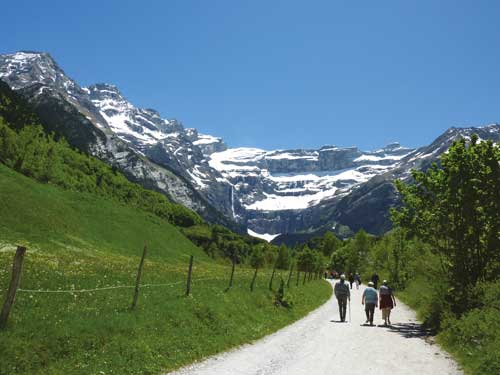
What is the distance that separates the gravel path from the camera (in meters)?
16.3

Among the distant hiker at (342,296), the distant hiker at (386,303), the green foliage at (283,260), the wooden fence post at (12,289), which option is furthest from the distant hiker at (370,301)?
the green foliage at (283,260)

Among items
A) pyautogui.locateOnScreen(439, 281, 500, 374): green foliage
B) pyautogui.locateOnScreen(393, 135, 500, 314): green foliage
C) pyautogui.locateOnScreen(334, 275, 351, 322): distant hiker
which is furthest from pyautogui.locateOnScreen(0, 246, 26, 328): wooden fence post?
pyautogui.locateOnScreen(334, 275, 351, 322): distant hiker

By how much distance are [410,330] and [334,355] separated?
→ 1135cm

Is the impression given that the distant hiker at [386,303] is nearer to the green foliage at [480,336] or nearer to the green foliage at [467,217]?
the green foliage at [467,217]

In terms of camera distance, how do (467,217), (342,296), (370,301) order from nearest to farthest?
1. (467,217)
2. (370,301)
3. (342,296)

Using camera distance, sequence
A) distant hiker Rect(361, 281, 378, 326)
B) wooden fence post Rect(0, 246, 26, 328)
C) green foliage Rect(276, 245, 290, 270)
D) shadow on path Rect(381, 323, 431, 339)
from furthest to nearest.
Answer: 1. green foliage Rect(276, 245, 290, 270)
2. distant hiker Rect(361, 281, 378, 326)
3. shadow on path Rect(381, 323, 431, 339)
4. wooden fence post Rect(0, 246, 26, 328)

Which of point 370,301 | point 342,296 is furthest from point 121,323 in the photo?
point 342,296

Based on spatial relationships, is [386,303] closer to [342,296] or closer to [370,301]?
[370,301]

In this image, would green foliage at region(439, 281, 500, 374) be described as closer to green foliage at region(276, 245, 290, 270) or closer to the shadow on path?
the shadow on path

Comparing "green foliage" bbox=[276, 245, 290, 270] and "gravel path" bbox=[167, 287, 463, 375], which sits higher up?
"green foliage" bbox=[276, 245, 290, 270]

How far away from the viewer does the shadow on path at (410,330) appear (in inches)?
1025

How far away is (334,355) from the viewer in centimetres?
1916

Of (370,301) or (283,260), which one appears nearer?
(370,301)

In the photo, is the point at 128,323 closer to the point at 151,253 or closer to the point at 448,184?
the point at 448,184
